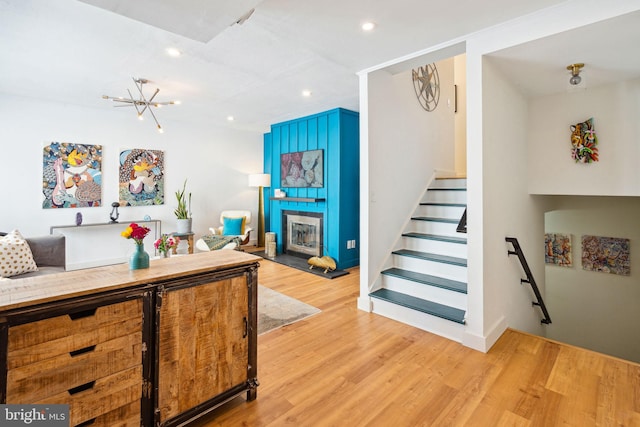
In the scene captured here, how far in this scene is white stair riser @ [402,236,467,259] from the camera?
3.18 m

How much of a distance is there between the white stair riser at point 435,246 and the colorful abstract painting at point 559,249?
2.60 m

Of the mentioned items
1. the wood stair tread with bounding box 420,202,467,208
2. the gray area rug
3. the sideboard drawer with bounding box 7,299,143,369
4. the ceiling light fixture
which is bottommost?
the gray area rug

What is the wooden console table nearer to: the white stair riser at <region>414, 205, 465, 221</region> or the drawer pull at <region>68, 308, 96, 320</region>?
the drawer pull at <region>68, 308, 96, 320</region>

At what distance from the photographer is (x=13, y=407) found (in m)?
1.10

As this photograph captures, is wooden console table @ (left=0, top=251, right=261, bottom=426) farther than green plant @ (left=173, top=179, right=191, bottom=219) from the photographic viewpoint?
No

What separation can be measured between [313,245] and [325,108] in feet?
7.69

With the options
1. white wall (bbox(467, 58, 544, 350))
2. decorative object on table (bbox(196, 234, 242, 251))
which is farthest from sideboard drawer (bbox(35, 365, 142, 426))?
decorative object on table (bbox(196, 234, 242, 251))

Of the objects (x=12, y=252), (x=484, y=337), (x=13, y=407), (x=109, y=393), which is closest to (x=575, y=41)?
(x=484, y=337)

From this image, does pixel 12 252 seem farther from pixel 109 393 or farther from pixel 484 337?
pixel 484 337

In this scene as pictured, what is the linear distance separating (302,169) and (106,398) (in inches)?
182

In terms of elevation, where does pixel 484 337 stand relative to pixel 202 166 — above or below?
below

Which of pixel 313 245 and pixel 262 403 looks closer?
pixel 262 403

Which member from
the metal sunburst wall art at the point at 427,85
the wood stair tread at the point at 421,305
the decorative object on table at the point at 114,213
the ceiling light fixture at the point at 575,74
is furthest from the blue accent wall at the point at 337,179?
the decorative object on table at the point at 114,213

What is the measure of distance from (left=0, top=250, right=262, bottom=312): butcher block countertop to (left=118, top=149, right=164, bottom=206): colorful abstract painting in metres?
4.34
